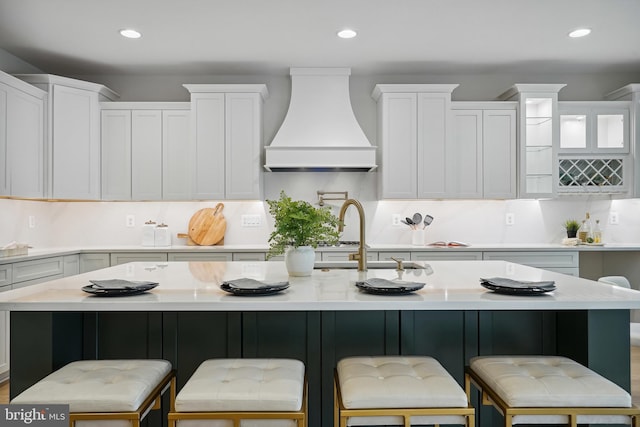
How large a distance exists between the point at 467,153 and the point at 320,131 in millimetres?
1434

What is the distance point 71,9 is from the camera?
309cm

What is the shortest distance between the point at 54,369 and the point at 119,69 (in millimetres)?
3494

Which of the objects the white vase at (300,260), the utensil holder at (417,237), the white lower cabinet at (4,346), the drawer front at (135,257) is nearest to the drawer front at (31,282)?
the white lower cabinet at (4,346)

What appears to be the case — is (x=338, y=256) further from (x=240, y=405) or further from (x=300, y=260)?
(x=240, y=405)

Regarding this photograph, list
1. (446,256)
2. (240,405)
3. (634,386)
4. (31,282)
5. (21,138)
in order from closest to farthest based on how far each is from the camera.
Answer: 1. (240,405)
2. (634,386)
3. (31,282)
4. (21,138)
5. (446,256)

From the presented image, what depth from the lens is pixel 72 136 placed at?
13.3ft

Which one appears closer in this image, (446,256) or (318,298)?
(318,298)

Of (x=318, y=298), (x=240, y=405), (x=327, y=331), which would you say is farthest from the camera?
(x=327, y=331)

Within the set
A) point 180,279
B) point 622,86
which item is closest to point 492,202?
point 622,86

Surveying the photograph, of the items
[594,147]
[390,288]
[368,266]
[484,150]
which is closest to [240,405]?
[390,288]

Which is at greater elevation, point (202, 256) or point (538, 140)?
point (538, 140)

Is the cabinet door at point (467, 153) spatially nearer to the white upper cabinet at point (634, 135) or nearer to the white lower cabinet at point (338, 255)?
the white lower cabinet at point (338, 255)

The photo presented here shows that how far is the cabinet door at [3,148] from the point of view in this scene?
339cm

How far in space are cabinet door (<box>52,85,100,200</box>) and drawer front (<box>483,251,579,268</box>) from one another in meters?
3.71
